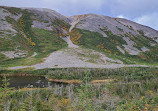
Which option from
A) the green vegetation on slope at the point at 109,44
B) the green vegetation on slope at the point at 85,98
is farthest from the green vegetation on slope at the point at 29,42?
the green vegetation on slope at the point at 85,98

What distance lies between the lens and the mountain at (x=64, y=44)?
214 ft

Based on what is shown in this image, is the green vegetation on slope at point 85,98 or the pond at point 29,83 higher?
the green vegetation on slope at point 85,98

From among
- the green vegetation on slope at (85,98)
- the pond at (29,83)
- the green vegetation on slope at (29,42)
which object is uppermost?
the green vegetation on slope at (29,42)

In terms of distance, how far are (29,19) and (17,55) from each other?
79051 millimetres

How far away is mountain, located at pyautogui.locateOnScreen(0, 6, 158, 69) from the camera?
214 feet

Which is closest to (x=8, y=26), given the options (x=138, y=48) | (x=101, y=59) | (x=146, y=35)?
(x=101, y=59)

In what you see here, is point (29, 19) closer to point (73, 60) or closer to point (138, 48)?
point (73, 60)

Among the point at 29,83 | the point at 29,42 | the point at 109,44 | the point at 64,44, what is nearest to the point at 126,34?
the point at 109,44

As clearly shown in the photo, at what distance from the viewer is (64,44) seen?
10294 centimetres

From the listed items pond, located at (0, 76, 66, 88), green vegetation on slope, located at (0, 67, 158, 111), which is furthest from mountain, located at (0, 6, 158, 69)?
green vegetation on slope, located at (0, 67, 158, 111)

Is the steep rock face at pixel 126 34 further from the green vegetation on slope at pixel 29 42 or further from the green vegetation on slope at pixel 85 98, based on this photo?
the green vegetation on slope at pixel 85 98

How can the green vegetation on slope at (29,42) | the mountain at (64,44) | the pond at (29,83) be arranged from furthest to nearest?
the mountain at (64,44)
the green vegetation on slope at (29,42)
the pond at (29,83)

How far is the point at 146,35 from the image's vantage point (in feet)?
500

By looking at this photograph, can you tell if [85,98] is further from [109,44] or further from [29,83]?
[109,44]
